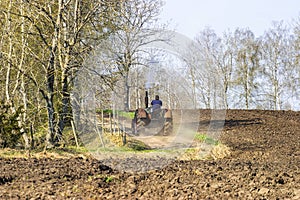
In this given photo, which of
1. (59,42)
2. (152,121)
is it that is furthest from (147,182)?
(59,42)

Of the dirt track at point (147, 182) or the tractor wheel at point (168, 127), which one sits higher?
the tractor wheel at point (168, 127)

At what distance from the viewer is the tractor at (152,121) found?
35.9ft

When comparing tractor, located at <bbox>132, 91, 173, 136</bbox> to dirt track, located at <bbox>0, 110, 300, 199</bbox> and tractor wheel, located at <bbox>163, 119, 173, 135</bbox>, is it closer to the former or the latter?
tractor wheel, located at <bbox>163, 119, 173, 135</bbox>

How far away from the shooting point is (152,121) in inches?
476

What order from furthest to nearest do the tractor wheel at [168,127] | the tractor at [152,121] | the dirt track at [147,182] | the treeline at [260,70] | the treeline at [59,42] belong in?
the treeline at [260,70], the treeline at [59,42], the tractor at [152,121], the tractor wheel at [168,127], the dirt track at [147,182]

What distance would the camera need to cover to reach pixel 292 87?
33219mm

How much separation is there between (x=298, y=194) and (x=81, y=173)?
3465mm

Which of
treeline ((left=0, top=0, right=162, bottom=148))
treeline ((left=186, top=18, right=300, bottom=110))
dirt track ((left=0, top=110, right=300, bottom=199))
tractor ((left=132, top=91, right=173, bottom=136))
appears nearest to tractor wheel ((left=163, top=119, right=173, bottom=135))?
tractor ((left=132, top=91, right=173, bottom=136))

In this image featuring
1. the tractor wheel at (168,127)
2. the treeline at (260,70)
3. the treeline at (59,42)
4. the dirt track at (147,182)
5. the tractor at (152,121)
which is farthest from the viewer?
the treeline at (260,70)

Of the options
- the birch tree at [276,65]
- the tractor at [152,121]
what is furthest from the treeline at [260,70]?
the tractor at [152,121]

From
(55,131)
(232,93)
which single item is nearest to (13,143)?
(55,131)

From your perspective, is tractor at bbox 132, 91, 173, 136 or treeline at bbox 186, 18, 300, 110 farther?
treeline at bbox 186, 18, 300, 110

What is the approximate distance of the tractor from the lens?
1095 cm

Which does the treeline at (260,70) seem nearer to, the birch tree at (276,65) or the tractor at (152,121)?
Result: the birch tree at (276,65)
